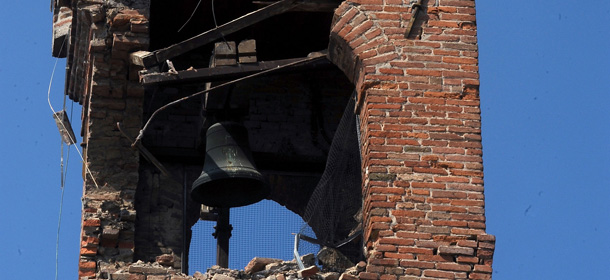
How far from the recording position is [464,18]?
12.9m

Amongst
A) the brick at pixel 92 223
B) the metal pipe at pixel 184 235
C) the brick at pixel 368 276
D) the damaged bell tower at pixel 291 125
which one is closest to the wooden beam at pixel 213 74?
the damaged bell tower at pixel 291 125

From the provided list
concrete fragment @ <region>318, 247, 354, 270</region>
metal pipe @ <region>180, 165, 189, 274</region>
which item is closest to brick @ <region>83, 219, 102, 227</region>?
metal pipe @ <region>180, 165, 189, 274</region>

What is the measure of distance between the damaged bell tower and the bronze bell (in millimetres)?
17

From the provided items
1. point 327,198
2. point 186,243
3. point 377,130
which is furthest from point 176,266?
point 377,130

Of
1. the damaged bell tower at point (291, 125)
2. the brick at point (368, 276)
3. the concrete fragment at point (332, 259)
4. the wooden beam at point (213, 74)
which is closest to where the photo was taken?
the brick at point (368, 276)

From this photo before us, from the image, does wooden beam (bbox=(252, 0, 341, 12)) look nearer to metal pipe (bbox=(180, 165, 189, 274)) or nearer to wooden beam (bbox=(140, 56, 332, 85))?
wooden beam (bbox=(140, 56, 332, 85))

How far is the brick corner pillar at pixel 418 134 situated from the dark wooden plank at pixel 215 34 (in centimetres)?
55

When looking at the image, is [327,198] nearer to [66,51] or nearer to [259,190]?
[259,190]

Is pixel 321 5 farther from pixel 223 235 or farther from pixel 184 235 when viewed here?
pixel 184 235

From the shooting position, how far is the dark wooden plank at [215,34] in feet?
42.8

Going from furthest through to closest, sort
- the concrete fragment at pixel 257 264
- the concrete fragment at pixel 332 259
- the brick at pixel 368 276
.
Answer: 1. the concrete fragment at pixel 332 259
2. the concrete fragment at pixel 257 264
3. the brick at pixel 368 276

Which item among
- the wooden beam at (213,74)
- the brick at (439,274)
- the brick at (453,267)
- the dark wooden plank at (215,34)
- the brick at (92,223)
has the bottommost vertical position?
the brick at (439,274)

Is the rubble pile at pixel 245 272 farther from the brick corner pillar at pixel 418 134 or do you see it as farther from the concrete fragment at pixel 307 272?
the brick corner pillar at pixel 418 134

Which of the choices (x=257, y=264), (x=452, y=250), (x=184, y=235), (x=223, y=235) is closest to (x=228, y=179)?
(x=223, y=235)
